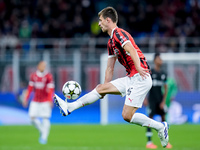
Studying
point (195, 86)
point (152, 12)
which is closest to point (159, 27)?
point (152, 12)

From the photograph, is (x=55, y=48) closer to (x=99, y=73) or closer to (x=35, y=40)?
(x=35, y=40)

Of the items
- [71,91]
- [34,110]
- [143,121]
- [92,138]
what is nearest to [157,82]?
[92,138]

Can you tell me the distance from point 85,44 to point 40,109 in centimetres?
713

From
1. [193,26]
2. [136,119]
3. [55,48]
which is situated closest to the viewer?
[136,119]

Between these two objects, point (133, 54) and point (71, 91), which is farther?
point (71, 91)

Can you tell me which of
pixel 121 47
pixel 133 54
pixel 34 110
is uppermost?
pixel 121 47

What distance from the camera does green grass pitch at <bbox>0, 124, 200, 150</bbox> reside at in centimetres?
1175

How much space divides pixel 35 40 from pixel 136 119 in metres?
13.1

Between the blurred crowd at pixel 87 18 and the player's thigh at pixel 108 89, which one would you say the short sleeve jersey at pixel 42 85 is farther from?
the blurred crowd at pixel 87 18

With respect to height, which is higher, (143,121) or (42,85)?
(42,85)

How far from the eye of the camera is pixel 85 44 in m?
20.4

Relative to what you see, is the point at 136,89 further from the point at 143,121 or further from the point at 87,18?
the point at 87,18

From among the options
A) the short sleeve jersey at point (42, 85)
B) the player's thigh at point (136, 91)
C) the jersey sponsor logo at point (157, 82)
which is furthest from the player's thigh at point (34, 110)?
the player's thigh at point (136, 91)

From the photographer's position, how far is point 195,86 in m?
18.0
